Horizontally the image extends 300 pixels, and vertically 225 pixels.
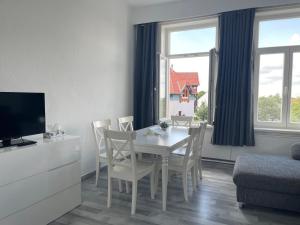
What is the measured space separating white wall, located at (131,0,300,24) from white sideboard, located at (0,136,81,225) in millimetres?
3131

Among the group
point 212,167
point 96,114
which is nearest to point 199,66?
point 212,167

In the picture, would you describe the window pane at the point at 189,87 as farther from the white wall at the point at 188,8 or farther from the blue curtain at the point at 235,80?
the white wall at the point at 188,8

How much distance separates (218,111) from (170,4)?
7.35ft

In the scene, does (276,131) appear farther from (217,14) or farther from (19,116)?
(19,116)

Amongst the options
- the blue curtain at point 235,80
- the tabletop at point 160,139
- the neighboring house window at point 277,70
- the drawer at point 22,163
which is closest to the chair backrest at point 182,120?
the blue curtain at point 235,80

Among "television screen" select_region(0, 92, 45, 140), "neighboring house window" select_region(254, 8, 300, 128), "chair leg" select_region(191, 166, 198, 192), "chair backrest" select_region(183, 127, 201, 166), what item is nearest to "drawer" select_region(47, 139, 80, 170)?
"television screen" select_region(0, 92, 45, 140)

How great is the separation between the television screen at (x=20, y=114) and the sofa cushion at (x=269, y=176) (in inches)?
89.3

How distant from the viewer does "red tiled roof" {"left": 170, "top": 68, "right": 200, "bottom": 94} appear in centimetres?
487

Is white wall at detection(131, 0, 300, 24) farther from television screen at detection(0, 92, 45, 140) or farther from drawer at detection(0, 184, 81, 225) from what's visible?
drawer at detection(0, 184, 81, 225)

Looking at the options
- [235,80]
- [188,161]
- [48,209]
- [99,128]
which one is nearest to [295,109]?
[235,80]

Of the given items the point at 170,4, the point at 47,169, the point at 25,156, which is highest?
the point at 170,4

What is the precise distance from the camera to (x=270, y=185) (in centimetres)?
261

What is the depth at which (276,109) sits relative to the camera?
167 inches

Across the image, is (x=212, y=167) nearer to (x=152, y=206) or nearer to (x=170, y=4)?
(x=152, y=206)
